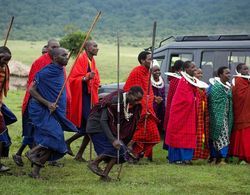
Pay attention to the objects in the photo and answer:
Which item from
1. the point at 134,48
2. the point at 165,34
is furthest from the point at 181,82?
the point at 165,34

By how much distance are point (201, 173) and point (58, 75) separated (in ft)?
8.20

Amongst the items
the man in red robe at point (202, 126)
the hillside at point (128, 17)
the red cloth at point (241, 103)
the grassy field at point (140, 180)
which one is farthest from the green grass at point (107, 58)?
the grassy field at point (140, 180)

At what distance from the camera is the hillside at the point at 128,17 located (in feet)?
284

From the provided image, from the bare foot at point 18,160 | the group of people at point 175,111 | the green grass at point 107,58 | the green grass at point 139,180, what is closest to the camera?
the green grass at point 139,180

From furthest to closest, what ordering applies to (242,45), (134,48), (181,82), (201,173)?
(134,48) → (242,45) → (181,82) → (201,173)

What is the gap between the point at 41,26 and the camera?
92.0m

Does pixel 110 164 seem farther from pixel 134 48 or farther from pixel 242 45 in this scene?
pixel 134 48

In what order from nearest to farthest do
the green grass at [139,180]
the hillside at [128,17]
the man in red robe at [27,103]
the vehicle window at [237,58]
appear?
the green grass at [139,180] < the man in red robe at [27,103] < the vehicle window at [237,58] < the hillside at [128,17]

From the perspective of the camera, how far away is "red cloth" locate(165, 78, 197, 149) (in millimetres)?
10039

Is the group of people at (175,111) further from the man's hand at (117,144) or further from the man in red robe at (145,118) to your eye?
the man's hand at (117,144)

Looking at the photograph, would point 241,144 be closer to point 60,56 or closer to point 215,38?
point 215,38

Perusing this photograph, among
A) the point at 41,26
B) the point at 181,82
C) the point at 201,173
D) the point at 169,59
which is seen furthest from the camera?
the point at 41,26

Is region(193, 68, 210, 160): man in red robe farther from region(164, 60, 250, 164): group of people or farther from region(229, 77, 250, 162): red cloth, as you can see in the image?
region(229, 77, 250, 162): red cloth

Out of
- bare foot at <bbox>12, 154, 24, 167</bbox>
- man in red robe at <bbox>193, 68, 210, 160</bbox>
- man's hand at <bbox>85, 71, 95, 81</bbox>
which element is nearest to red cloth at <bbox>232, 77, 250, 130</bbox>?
man in red robe at <bbox>193, 68, 210, 160</bbox>
